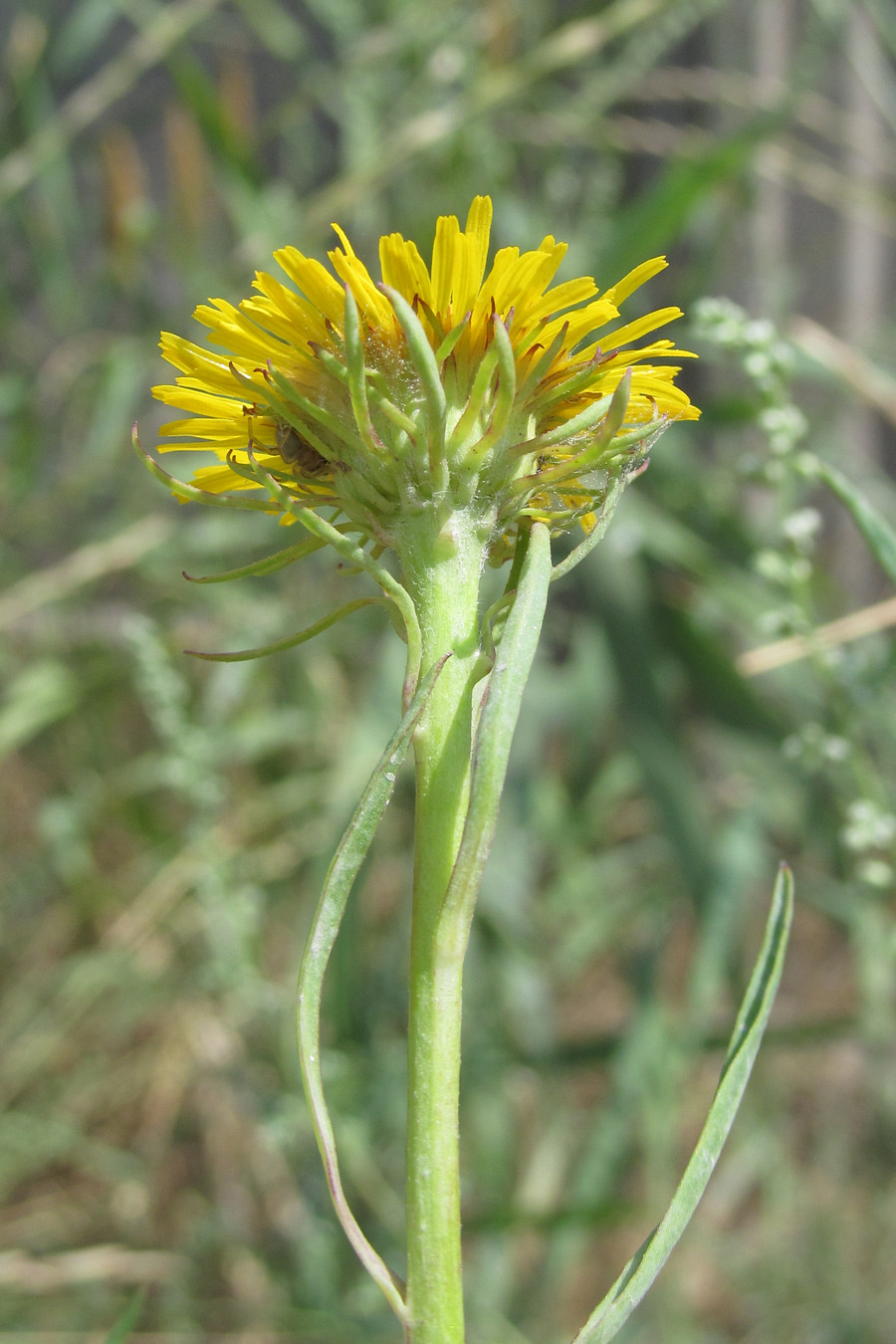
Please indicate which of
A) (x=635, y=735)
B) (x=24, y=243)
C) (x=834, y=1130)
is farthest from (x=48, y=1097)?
(x=24, y=243)

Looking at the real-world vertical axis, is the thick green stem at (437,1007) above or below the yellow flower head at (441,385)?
below

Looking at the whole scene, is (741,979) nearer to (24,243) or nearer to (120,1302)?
(120,1302)

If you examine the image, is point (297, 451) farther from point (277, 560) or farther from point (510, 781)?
point (510, 781)

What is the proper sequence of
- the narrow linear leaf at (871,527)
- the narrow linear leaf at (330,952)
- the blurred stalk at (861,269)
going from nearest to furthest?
the narrow linear leaf at (330,952) < the narrow linear leaf at (871,527) < the blurred stalk at (861,269)

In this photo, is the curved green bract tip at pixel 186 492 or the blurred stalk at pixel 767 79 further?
the blurred stalk at pixel 767 79

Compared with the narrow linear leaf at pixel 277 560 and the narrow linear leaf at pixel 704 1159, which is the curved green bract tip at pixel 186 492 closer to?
the narrow linear leaf at pixel 277 560

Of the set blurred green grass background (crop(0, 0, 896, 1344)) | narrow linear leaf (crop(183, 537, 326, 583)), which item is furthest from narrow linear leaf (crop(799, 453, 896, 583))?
blurred green grass background (crop(0, 0, 896, 1344))

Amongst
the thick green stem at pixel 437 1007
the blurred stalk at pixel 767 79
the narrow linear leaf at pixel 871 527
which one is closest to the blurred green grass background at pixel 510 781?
the blurred stalk at pixel 767 79
